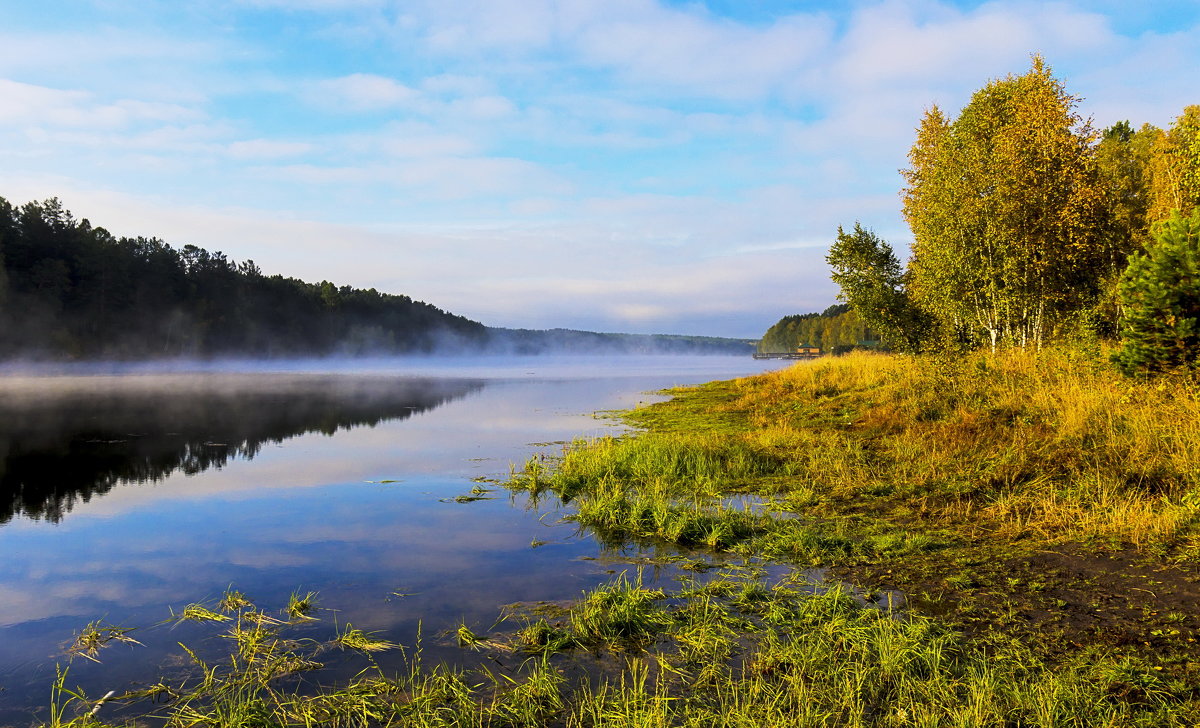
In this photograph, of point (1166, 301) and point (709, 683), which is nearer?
point (709, 683)

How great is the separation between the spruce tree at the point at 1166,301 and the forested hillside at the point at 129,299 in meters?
95.6

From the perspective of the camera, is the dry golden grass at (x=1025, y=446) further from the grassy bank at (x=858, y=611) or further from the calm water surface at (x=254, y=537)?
the calm water surface at (x=254, y=537)

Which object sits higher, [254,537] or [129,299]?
[129,299]

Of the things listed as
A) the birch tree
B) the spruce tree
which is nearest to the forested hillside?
the birch tree

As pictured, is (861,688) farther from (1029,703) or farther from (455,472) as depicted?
(455,472)

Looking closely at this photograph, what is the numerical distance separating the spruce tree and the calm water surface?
1074 centimetres

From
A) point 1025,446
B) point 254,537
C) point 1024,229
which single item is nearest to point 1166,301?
point 1025,446

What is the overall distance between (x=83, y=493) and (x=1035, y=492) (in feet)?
63.7

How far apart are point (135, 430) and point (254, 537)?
18713 millimetres

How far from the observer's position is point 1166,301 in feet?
36.9

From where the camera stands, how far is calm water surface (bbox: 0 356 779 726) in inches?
281

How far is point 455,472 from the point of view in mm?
16781

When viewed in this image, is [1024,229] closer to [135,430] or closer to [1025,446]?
[1025,446]

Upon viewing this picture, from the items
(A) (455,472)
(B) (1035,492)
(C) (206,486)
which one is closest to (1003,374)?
(B) (1035,492)
